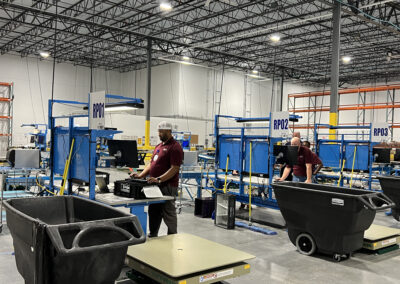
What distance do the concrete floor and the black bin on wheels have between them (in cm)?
21

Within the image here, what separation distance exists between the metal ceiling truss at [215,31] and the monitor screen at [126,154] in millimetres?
9318

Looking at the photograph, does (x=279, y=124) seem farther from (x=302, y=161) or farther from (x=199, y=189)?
(x=199, y=189)

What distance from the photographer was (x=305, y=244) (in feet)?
16.5

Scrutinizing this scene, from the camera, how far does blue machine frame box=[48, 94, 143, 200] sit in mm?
4422

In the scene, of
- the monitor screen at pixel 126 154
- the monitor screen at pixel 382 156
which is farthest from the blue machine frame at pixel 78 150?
the monitor screen at pixel 382 156

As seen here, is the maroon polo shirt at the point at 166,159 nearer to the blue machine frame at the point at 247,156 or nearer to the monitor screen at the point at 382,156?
the blue machine frame at the point at 247,156

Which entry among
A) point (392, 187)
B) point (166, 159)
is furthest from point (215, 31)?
point (166, 159)

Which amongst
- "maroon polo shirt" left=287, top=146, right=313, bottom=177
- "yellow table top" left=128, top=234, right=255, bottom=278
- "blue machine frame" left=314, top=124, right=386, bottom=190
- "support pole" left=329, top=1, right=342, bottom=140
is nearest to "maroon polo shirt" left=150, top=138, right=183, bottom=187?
"yellow table top" left=128, top=234, right=255, bottom=278

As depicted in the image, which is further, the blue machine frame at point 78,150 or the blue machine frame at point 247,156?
the blue machine frame at point 247,156

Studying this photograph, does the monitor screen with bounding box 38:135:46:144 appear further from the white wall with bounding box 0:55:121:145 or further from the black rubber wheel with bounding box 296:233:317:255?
the black rubber wheel with bounding box 296:233:317:255

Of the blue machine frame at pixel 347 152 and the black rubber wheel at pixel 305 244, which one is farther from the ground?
the blue machine frame at pixel 347 152

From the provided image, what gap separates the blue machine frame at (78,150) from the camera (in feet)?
14.5

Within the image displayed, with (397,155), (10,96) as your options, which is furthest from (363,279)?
(10,96)

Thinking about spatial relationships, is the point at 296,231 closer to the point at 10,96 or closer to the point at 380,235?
the point at 380,235
